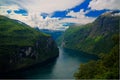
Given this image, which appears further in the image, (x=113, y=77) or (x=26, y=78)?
(x=26, y=78)

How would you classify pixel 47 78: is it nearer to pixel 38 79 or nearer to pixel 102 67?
pixel 38 79

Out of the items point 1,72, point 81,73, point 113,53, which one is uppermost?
point 113,53

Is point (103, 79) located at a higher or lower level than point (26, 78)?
higher

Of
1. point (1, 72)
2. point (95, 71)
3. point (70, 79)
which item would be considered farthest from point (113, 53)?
point (1, 72)

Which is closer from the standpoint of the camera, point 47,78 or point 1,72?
point 47,78

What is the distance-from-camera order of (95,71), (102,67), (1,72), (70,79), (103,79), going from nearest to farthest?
(103,79) < (102,67) < (95,71) < (70,79) < (1,72)

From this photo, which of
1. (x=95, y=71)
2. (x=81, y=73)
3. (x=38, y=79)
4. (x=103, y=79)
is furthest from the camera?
(x=38, y=79)

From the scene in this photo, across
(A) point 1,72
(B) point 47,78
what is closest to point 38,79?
(B) point 47,78

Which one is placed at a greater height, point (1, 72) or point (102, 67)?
point (102, 67)

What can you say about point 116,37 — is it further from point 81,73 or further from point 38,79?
point 38,79
